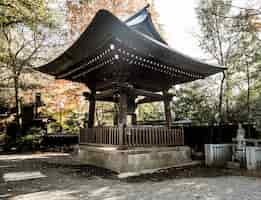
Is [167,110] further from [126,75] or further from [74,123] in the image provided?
[74,123]

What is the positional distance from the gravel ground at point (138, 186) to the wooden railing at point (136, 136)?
883mm

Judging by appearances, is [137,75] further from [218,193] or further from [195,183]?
[218,193]

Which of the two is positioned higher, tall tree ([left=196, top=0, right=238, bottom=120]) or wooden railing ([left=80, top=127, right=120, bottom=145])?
tall tree ([left=196, top=0, right=238, bottom=120])

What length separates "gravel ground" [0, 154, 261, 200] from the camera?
3.48 metres

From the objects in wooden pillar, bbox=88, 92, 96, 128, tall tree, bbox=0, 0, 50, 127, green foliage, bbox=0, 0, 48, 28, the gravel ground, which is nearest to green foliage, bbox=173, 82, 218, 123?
the gravel ground

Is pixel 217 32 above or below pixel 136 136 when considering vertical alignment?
above

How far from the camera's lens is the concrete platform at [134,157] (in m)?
5.40

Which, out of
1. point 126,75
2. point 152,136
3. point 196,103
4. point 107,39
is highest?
point 107,39

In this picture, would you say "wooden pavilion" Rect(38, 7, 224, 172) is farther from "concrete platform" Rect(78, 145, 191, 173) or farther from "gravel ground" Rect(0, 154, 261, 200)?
"gravel ground" Rect(0, 154, 261, 200)

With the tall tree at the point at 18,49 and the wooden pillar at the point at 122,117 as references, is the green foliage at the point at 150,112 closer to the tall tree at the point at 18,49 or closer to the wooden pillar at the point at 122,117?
the tall tree at the point at 18,49

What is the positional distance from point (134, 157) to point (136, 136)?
1.85 ft

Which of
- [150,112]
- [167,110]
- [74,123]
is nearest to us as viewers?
[167,110]

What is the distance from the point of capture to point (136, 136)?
5.82m

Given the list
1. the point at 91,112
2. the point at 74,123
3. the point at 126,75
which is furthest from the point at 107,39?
the point at 74,123
